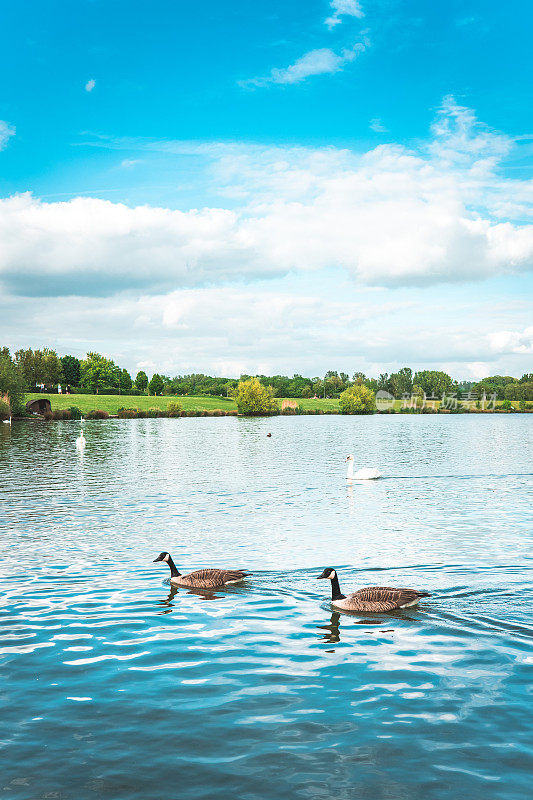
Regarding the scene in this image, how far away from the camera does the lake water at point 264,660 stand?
27.9 feet

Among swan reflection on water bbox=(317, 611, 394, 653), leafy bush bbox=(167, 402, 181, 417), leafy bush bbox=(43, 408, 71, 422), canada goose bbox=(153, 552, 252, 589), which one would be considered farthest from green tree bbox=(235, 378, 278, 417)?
swan reflection on water bbox=(317, 611, 394, 653)

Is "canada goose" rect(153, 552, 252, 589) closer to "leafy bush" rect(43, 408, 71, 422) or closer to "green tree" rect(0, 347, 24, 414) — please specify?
"green tree" rect(0, 347, 24, 414)

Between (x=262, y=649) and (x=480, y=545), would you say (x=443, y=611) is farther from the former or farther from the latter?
(x=480, y=545)

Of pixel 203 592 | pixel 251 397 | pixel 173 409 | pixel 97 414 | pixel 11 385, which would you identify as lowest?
pixel 203 592

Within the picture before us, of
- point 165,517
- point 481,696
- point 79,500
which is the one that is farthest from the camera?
point 79,500

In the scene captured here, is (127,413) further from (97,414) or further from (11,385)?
(11,385)

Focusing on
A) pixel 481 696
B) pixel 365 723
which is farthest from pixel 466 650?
pixel 365 723

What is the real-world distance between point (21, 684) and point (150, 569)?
811 centimetres

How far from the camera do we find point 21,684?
11.3 metres

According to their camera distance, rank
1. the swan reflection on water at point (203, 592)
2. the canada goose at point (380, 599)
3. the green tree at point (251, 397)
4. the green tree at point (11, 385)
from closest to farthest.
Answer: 1. the canada goose at point (380, 599)
2. the swan reflection on water at point (203, 592)
3. the green tree at point (11, 385)
4. the green tree at point (251, 397)

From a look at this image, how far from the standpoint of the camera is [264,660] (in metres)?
12.3

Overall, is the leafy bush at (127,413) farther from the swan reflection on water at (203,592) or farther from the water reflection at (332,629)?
the water reflection at (332,629)

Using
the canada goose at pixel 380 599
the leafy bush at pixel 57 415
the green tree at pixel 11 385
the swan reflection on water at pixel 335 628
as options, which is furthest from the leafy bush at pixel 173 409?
the swan reflection on water at pixel 335 628

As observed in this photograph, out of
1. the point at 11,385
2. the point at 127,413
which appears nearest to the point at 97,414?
the point at 127,413
